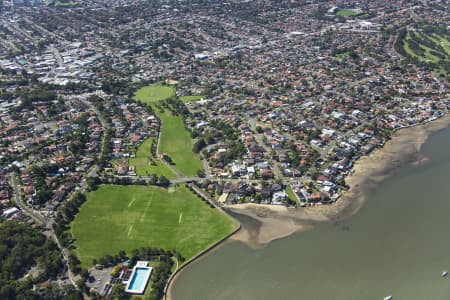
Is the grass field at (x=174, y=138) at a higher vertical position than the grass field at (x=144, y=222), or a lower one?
higher

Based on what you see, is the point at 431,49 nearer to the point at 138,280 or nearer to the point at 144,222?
the point at 144,222

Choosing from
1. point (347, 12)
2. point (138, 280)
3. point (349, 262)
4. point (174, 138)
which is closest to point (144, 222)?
point (138, 280)

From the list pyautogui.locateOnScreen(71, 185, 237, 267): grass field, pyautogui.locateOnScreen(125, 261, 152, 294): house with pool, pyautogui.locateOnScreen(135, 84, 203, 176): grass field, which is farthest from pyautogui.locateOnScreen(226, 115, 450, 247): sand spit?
pyautogui.locateOnScreen(135, 84, 203, 176): grass field

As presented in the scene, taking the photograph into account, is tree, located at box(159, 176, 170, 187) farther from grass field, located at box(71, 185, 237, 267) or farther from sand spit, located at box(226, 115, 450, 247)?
sand spit, located at box(226, 115, 450, 247)

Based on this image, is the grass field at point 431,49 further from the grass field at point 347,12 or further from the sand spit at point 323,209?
the sand spit at point 323,209

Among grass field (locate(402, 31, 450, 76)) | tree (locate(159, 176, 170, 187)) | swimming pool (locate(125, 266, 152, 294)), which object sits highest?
grass field (locate(402, 31, 450, 76))

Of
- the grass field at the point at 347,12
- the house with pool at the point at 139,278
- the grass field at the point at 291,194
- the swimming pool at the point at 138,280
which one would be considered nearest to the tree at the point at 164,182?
the house with pool at the point at 139,278
